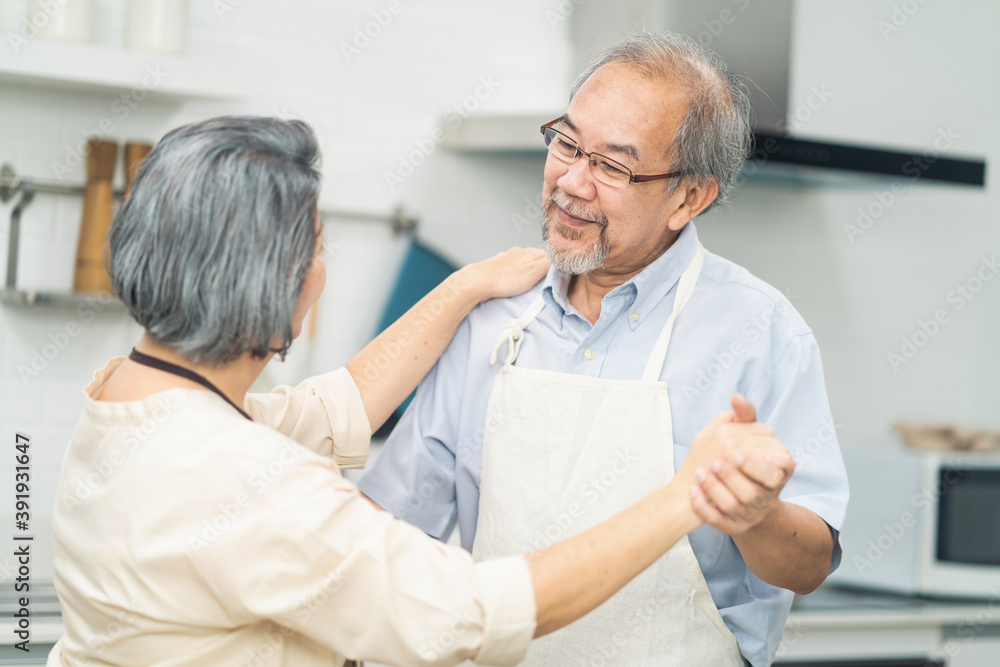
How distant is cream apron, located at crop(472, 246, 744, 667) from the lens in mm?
1337

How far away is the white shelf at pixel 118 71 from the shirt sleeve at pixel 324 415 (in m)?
1.03

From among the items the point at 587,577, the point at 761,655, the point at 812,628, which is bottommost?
the point at 812,628

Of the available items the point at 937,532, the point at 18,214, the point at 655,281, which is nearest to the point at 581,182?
the point at 655,281

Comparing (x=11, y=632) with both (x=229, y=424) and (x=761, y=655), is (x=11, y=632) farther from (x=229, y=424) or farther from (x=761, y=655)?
(x=761, y=655)

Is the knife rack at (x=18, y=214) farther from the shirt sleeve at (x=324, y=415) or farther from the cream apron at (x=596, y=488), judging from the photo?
the cream apron at (x=596, y=488)

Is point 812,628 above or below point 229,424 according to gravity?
below

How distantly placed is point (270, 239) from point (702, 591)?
0.77 meters

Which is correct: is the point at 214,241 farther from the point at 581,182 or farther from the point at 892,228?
the point at 892,228

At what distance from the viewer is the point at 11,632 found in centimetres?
178

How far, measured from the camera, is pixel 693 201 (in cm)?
149

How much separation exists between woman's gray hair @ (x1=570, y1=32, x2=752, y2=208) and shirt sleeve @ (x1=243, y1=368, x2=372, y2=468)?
58cm

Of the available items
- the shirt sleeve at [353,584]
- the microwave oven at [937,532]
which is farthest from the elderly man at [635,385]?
the microwave oven at [937,532]

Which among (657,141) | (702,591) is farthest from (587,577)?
(657,141)

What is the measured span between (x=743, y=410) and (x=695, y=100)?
1.77ft
